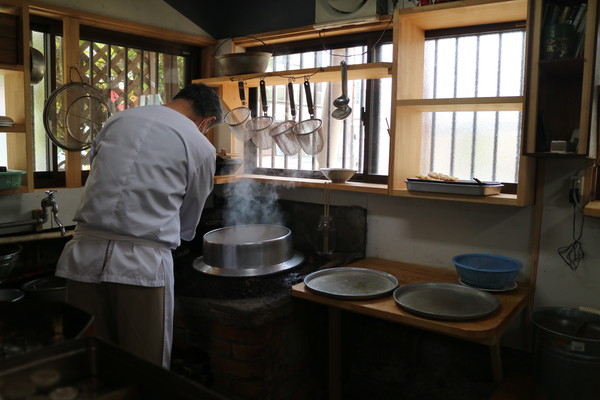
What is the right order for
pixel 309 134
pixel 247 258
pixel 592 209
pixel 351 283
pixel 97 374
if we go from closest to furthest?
pixel 97 374, pixel 592 209, pixel 351 283, pixel 247 258, pixel 309 134

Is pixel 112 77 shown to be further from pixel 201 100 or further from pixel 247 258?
pixel 247 258

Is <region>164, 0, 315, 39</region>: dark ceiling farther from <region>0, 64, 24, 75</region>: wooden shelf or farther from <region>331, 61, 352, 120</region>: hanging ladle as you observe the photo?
<region>0, 64, 24, 75</region>: wooden shelf

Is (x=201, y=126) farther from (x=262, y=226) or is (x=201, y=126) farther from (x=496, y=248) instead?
(x=496, y=248)

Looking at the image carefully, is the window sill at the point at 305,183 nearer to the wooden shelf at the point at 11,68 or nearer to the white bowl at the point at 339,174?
the white bowl at the point at 339,174

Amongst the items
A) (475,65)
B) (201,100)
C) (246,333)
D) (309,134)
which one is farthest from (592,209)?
(201,100)

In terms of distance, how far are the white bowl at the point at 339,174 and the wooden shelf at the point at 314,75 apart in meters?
0.50

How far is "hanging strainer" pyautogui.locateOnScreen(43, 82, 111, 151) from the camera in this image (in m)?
2.58

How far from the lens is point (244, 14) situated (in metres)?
3.22

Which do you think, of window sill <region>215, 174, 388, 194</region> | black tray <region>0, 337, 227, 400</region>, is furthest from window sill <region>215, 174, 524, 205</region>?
black tray <region>0, 337, 227, 400</region>

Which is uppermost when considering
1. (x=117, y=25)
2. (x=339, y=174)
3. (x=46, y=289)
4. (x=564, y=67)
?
(x=117, y=25)

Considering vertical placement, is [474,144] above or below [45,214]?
above

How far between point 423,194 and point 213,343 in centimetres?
115

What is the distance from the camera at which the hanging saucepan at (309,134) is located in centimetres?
257

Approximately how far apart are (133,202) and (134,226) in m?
0.09
